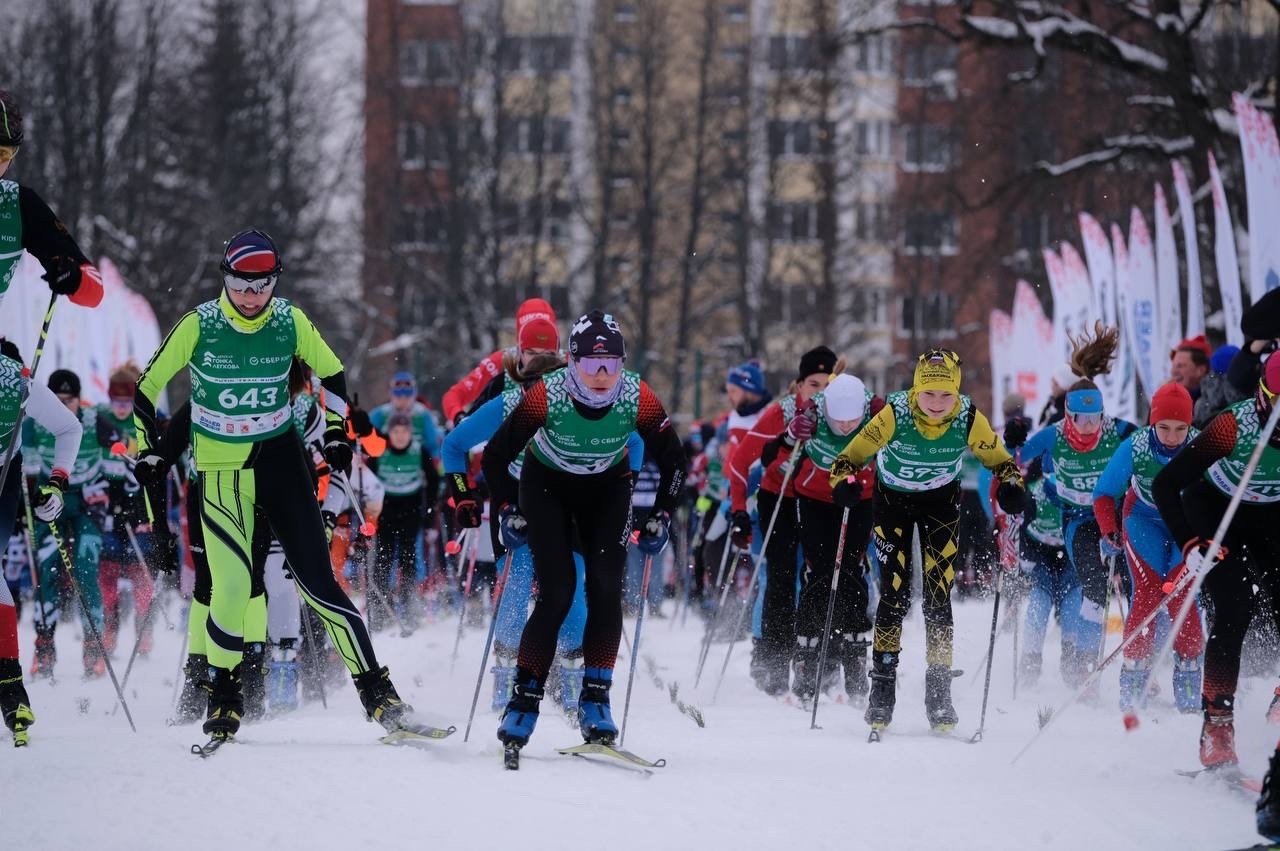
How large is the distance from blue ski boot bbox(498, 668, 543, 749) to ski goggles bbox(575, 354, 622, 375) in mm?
1217

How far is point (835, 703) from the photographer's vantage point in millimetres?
8812

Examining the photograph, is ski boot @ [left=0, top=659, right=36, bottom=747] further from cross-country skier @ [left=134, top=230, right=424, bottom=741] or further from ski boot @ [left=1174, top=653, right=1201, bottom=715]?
ski boot @ [left=1174, top=653, right=1201, bottom=715]

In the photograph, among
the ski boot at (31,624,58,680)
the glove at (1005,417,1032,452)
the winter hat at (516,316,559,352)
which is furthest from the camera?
the ski boot at (31,624,58,680)

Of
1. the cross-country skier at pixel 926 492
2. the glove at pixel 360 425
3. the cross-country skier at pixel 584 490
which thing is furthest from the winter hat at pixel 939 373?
the glove at pixel 360 425

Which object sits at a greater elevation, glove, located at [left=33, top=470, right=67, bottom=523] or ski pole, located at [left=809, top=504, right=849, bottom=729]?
glove, located at [left=33, top=470, right=67, bottom=523]

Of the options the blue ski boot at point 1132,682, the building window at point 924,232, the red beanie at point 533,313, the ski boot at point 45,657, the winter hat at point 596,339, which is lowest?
the ski boot at point 45,657

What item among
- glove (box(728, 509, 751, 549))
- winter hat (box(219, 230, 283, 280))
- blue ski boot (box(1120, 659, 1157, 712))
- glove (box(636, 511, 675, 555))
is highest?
winter hat (box(219, 230, 283, 280))

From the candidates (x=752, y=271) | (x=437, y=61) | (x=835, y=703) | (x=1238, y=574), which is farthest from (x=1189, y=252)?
(x=437, y=61)

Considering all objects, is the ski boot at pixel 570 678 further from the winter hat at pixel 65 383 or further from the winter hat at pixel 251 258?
the winter hat at pixel 65 383

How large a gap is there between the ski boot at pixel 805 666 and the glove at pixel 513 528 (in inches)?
113

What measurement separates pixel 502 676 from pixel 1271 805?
390 cm

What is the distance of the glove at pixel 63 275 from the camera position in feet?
21.0

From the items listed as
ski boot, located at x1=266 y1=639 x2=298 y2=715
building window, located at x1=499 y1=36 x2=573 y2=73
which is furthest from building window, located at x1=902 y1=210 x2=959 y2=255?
ski boot, located at x1=266 y1=639 x2=298 y2=715

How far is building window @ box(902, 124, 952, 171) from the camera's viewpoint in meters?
A: 33.0
